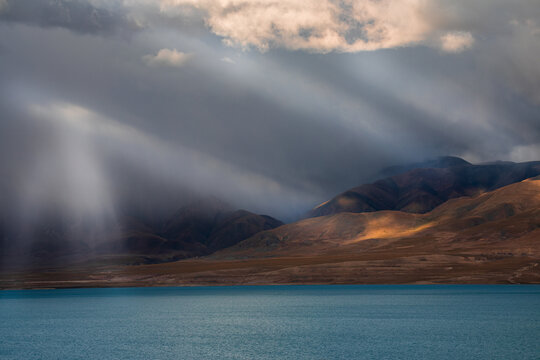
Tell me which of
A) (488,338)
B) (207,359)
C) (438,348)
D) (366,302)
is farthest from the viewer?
(366,302)

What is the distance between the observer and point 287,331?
82438 mm

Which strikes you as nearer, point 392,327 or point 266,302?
point 392,327

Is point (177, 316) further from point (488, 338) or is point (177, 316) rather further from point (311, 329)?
point (488, 338)

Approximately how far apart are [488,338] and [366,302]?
64.1 metres

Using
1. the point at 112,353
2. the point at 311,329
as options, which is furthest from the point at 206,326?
the point at 112,353

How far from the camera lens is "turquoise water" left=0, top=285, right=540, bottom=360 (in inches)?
2493

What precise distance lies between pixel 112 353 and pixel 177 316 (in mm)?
45039

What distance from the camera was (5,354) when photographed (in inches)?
2581

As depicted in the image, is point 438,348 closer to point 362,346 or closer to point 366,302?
point 362,346

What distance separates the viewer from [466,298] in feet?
447

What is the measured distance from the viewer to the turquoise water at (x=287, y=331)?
2493 inches

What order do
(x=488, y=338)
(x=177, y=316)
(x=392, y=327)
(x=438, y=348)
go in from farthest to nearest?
(x=177, y=316)
(x=392, y=327)
(x=488, y=338)
(x=438, y=348)

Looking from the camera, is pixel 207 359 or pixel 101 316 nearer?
pixel 207 359

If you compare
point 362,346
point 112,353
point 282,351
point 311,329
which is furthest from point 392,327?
point 112,353
